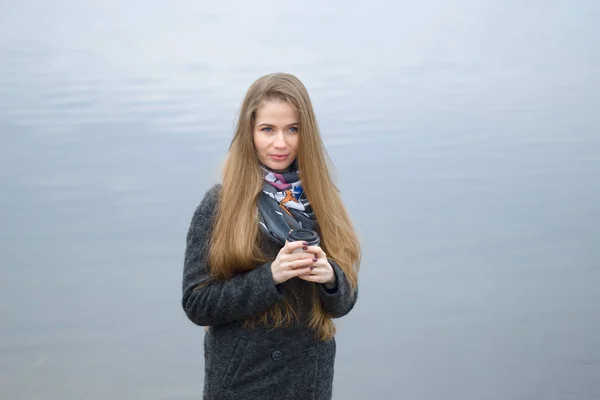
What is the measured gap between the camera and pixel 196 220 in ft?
4.51

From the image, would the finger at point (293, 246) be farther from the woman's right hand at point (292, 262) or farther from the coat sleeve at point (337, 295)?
the coat sleeve at point (337, 295)

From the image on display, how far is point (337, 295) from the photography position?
1344 mm

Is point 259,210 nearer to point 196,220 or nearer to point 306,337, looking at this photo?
point 196,220

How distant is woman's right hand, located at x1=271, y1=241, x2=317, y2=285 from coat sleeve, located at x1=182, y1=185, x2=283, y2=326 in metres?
0.03

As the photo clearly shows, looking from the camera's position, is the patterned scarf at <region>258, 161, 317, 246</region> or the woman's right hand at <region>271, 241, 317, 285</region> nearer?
the woman's right hand at <region>271, 241, 317, 285</region>

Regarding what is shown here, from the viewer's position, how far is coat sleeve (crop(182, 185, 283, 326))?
1.31 meters

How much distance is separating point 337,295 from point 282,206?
19 cm

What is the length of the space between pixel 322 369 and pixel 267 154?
411mm

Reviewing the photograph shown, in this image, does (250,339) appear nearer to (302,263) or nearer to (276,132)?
(302,263)

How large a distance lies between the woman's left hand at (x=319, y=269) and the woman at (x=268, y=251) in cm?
4

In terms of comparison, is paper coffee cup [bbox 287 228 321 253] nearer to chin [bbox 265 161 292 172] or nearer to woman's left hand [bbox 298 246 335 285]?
woman's left hand [bbox 298 246 335 285]

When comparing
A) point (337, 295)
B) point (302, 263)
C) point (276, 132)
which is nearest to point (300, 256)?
point (302, 263)

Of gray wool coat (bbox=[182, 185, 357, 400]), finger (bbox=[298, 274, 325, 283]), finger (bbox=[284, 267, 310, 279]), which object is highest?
finger (bbox=[284, 267, 310, 279])

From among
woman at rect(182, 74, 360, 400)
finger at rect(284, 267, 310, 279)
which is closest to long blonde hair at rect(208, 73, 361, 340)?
woman at rect(182, 74, 360, 400)
